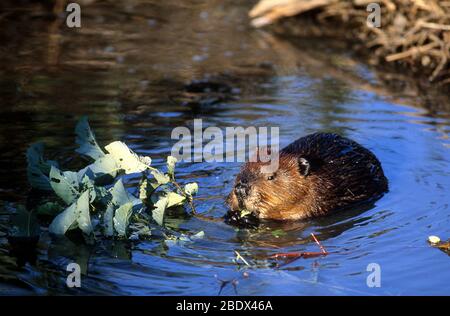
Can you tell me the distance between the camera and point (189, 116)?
8383 mm

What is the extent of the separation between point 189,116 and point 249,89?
4.62 ft

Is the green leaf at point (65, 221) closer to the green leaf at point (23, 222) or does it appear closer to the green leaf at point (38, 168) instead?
the green leaf at point (23, 222)

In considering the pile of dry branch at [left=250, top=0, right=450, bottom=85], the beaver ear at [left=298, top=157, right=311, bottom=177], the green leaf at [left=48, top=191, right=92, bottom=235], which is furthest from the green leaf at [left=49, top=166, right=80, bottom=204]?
the pile of dry branch at [left=250, top=0, right=450, bottom=85]

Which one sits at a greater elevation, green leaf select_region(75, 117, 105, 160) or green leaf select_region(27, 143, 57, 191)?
green leaf select_region(75, 117, 105, 160)

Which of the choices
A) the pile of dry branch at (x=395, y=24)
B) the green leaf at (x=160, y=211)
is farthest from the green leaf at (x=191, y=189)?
the pile of dry branch at (x=395, y=24)

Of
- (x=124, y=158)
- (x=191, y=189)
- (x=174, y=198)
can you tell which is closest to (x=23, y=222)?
(x=124, y=158)

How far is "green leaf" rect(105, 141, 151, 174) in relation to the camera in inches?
224

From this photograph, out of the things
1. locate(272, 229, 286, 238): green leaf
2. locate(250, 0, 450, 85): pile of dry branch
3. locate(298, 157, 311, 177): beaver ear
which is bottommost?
locate(272, 229, 286, 238): green leaf

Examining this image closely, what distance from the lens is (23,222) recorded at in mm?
5312

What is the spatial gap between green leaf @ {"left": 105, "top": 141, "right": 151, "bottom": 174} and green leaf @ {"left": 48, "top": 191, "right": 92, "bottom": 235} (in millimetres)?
507

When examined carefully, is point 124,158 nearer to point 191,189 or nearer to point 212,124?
point 191,189

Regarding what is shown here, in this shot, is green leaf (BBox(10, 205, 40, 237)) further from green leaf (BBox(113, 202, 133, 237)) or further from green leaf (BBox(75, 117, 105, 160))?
green leaf (BBox(75, 117, 105, 160))
